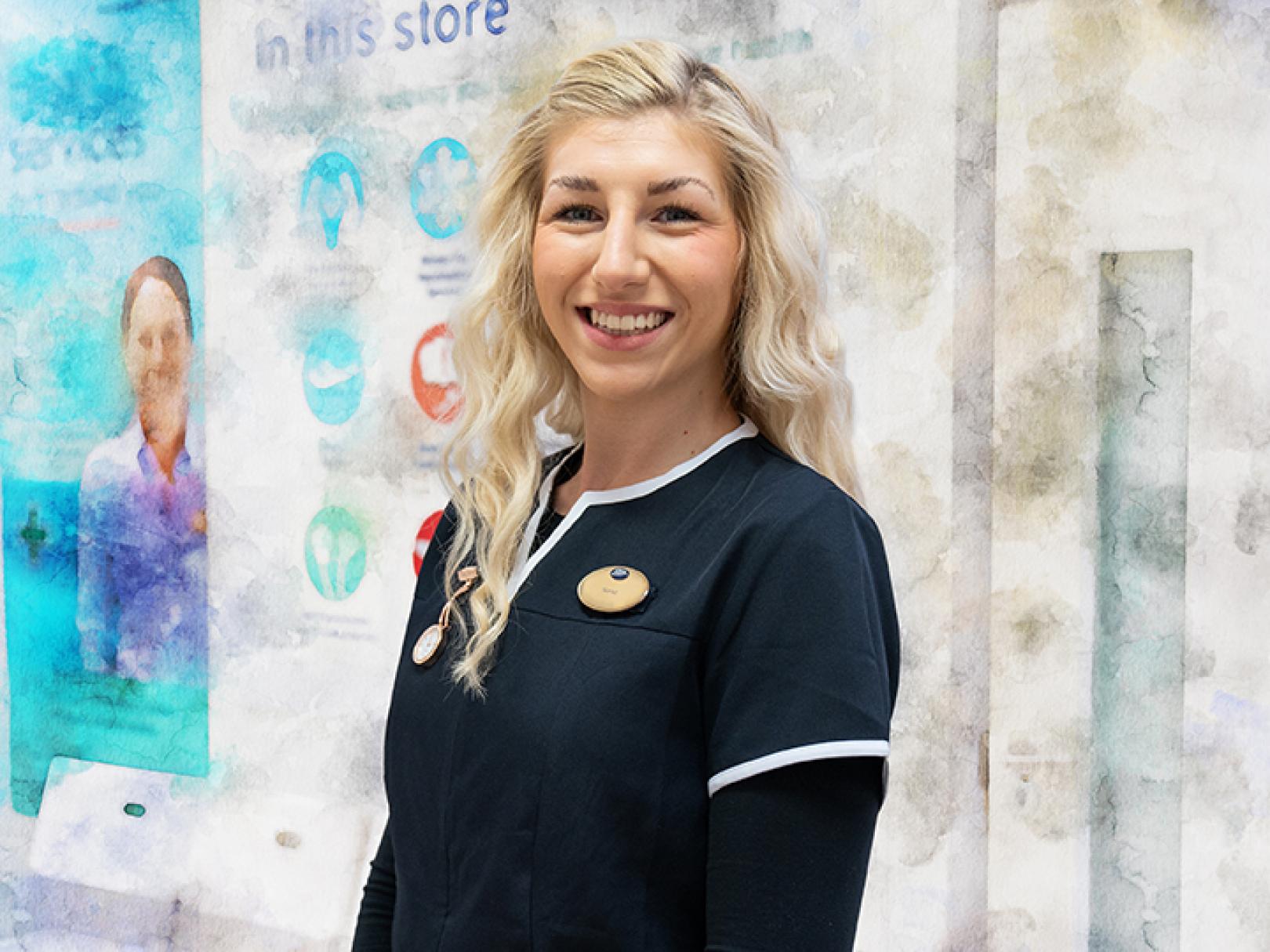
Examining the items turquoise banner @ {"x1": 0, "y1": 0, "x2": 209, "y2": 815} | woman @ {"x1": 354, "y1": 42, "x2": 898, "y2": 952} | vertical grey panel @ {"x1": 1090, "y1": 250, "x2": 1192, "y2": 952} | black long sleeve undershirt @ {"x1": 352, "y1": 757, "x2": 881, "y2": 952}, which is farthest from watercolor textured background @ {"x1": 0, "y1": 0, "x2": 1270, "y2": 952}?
black long sleeve undershirt @ {"x1": 352, "y1": 757, "x2": 881, "y2": 952}

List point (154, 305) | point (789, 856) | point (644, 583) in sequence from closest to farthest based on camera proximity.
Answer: point (789, 856) < point (644, 583) < point (154, 305)

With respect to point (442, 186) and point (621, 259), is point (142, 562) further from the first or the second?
point (621, 259)

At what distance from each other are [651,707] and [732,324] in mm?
389

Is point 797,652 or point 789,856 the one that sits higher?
point 797,652

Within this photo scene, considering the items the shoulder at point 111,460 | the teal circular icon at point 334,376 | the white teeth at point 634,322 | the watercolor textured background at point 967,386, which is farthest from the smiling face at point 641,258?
the shoulder at point 111,460

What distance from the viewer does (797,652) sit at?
106 cm

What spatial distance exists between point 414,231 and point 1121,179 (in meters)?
1.28

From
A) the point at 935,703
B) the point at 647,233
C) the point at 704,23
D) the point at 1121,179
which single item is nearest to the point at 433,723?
the point at 647,233

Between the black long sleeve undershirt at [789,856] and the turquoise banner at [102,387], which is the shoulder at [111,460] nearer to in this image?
the turquoise banner at [102,387]

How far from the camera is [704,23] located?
2.18 metres

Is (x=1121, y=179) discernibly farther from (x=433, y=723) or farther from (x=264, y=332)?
(x=264, y=332)

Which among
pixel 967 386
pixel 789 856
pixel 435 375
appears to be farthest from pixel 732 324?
pixel 435 375

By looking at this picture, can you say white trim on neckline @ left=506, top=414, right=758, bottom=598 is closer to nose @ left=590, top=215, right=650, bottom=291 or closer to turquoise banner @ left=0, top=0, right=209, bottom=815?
nose @ left=590, top=215, right=650, bottom=291

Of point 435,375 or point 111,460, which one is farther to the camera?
point 111,460
